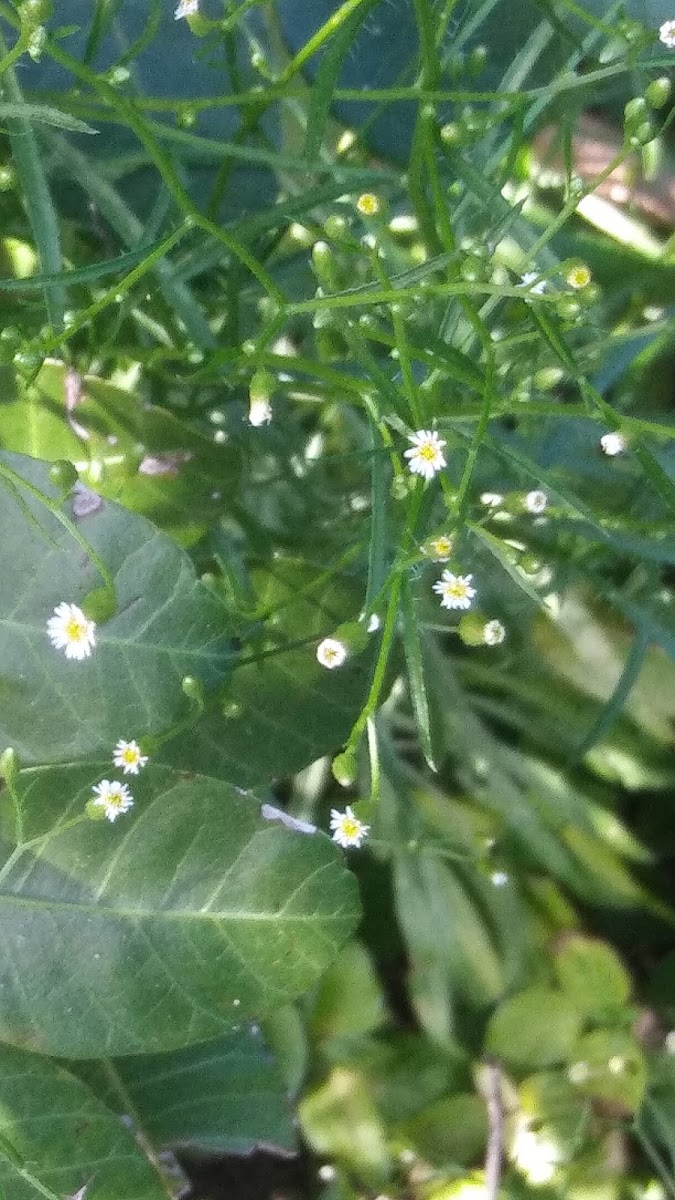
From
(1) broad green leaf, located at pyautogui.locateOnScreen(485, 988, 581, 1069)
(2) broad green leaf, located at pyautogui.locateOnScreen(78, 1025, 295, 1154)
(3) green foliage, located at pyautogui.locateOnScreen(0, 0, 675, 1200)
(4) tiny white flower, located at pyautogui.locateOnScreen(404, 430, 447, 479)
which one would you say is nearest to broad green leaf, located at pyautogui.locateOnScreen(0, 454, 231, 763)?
(3) green foliage, located at pyautogui.locateOnScreen(0, 0, 675, 1200)

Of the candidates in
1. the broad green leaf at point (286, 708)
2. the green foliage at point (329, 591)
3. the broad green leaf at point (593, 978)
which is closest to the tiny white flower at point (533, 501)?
the green foliage at point (329, 591)

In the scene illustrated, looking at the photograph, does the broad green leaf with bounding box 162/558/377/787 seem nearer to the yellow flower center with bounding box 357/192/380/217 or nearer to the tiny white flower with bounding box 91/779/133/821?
the tiny white flower with bounding box 91/779/133/821

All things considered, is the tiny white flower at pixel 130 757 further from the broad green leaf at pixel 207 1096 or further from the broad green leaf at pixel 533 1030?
the broad green leaf at pixel 533 1030

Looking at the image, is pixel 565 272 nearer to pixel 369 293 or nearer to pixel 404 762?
pixel 369 293

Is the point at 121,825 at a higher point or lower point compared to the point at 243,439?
lower

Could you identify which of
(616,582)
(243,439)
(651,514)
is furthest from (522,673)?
(243,439)
